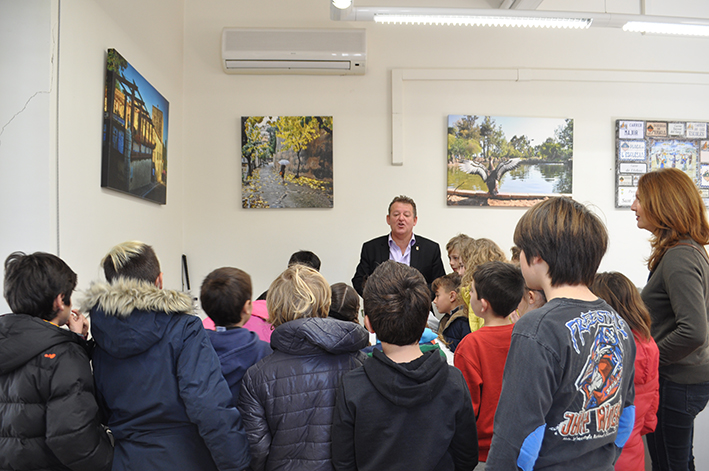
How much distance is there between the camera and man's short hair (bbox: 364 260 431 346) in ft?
4.34

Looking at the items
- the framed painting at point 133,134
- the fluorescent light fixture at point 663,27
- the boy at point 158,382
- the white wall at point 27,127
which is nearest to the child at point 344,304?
the boy at point 158,382

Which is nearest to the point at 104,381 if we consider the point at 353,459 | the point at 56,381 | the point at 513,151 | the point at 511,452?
the point at 56,381

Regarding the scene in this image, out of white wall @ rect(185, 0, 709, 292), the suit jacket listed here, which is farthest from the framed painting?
the suit jacket

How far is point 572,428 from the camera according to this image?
105 cm

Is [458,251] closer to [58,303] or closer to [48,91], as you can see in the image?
[58,303]

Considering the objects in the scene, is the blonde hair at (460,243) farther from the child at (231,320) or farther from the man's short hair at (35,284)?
the man's short hair at (35,284)

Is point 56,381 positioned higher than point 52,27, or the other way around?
point 52,27

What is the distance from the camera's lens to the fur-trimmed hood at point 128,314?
144cm

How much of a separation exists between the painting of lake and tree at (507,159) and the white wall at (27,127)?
321cm

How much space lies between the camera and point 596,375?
41.8 inches

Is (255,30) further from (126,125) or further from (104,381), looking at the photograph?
(104,381)

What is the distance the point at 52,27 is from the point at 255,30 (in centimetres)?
218

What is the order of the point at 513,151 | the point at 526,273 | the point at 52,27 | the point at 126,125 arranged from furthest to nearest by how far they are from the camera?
the point at 513,151 → the point at 126,125 → the point at 52,27 → the point at 526,273

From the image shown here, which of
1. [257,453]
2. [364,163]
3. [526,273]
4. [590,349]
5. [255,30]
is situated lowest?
[257,453]
